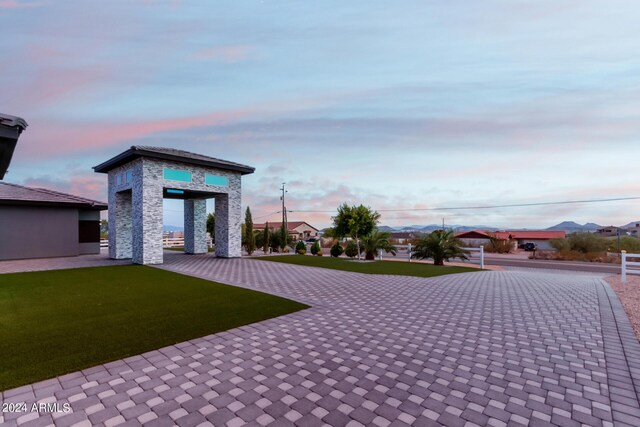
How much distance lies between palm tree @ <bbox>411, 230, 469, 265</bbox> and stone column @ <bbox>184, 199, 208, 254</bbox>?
46.9 ft

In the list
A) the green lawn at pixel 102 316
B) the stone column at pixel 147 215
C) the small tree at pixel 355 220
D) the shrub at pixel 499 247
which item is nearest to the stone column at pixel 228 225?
the stone column at pixel 147 215

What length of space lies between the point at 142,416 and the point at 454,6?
1212 cm

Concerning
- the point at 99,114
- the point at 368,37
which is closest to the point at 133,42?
the point at 99,114

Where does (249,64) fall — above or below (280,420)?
above

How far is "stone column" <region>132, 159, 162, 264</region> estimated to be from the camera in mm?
13523

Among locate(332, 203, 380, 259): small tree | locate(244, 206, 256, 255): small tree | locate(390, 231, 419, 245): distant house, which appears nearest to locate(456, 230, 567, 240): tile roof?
locate(390, 231, 419, 245): distant house

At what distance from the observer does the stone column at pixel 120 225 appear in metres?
16.2

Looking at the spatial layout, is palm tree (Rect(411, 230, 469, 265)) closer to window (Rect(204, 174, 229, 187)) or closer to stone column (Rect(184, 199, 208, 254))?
window (Rect(204, 174, 229, 187))

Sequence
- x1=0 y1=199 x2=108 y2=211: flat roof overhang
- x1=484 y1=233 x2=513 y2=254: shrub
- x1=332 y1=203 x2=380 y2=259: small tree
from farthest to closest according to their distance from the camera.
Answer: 1. x1=484 y1=233 x2=513 y2=254: shrub
2. x1=332 y1=203 x2=380 y2=259: small tree
3. x1=0 y1=199 x2=108 y2=211: flat roof overhang

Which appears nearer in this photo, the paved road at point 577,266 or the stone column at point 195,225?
the paved road at point 577,266

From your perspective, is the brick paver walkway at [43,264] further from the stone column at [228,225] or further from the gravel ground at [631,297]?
the gravel ground at [631,297]

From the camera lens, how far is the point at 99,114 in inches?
457

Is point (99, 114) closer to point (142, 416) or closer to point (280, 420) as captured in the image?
point (142, 416)

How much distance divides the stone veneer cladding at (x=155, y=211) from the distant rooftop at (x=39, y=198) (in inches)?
111
